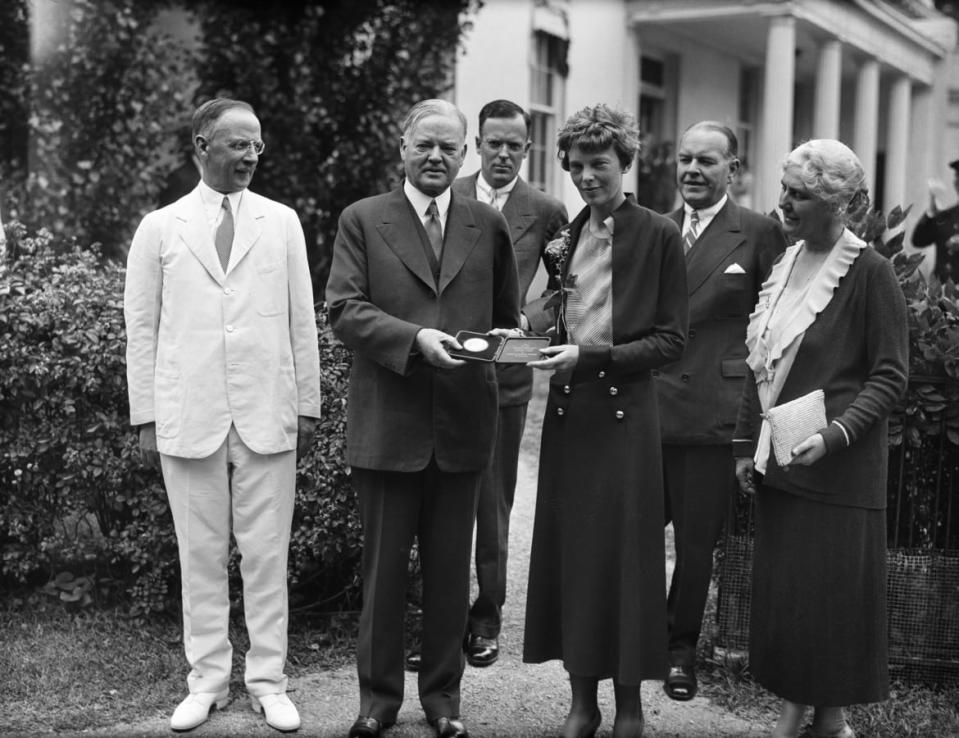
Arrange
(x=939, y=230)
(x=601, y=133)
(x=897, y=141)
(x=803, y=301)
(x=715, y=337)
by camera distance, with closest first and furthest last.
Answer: (x=601, y=133) → (x=803, y=301) → (x=715, y=337) → (x=939, y=230) → (x=897, y=141)


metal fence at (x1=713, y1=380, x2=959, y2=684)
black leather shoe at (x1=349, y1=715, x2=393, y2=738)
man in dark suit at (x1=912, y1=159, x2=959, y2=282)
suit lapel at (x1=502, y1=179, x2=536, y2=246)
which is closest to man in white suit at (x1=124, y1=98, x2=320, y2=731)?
black leather shoe at (x1=349, y1=715, x2=393, y2=738)

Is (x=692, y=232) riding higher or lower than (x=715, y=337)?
higher

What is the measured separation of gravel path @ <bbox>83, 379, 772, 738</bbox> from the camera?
14.3 ft

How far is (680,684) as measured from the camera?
4.72 m

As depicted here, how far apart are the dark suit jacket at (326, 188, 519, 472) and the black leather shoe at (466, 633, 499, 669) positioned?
4.32ft

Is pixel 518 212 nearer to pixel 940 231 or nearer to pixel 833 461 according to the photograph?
pixel 833 461

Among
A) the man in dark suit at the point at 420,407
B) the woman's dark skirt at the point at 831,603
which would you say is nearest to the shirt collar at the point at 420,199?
the man in dark suit at the point at 420,407

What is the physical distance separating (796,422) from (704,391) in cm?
79

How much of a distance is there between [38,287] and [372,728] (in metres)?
2.84

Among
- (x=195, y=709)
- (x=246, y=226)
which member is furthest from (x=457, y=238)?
(x=195, y=709)

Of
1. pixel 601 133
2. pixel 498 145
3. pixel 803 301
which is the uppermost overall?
pixel 498 145

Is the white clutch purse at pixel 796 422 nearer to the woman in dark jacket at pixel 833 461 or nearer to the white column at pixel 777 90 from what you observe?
the woman in dark jacket at pixel 833 461

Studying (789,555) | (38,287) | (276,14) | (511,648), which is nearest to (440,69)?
(276,14)

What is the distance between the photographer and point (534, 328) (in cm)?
449
